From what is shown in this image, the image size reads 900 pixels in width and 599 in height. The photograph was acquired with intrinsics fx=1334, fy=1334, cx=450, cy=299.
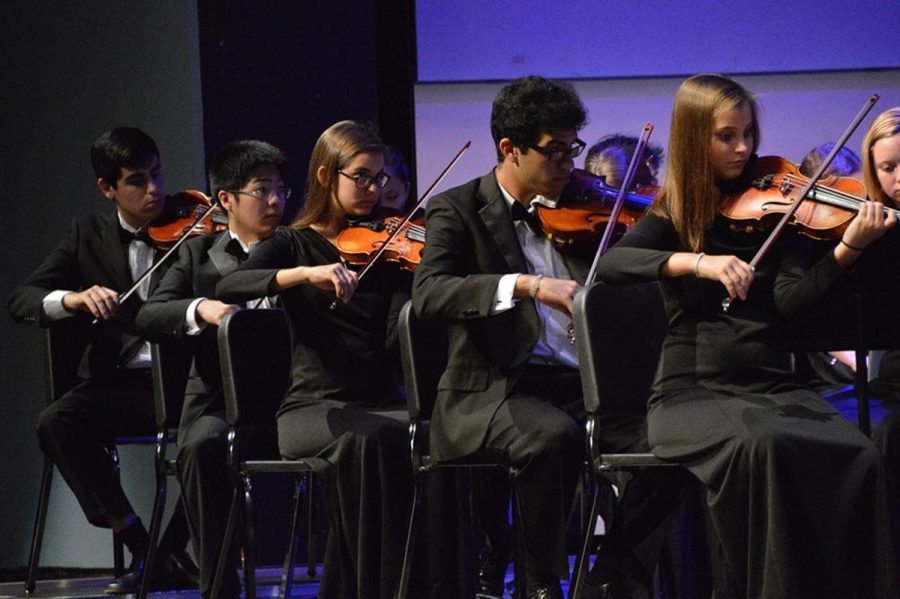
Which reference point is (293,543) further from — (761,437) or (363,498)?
(761,437)

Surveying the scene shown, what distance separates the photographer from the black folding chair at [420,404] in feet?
8.94

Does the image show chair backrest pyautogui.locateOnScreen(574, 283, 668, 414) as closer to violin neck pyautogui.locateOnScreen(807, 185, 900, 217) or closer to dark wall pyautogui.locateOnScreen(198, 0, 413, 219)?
violin neck pyautogui.locateOnScreen(807, 185, 900, 217)

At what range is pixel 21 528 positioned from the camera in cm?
484

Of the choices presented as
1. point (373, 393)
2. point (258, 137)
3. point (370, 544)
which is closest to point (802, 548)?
point (370, 544)

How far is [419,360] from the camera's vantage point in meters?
2.84

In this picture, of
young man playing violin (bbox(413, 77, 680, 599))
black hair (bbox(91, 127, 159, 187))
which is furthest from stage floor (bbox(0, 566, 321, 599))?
black hair (bbox(91, 127, 159, 187))

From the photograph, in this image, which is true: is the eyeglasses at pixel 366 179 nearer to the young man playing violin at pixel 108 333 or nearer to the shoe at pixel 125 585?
the young man playing violin at pixel 108 333

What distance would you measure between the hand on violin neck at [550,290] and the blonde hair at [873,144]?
2.37 feet

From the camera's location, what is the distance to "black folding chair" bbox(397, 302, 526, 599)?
2.72 m

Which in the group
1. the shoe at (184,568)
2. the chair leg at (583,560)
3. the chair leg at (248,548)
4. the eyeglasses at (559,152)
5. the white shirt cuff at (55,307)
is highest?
the eyeglasses at (559,152)

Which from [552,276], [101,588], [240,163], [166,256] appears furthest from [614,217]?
[101,588]

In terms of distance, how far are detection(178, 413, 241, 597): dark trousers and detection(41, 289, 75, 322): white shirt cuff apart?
2.33 ft

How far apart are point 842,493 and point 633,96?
7.93ft

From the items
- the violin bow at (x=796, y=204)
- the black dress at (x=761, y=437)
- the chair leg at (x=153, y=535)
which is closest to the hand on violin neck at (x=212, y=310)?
the chair leg at (x=153, y=535)
